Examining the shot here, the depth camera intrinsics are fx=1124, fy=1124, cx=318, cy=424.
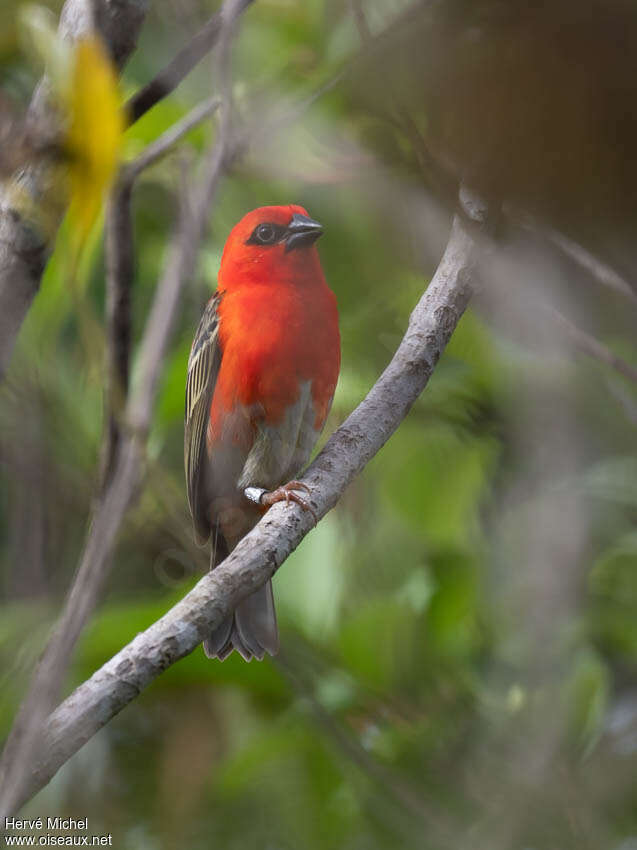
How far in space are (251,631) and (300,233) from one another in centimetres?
118

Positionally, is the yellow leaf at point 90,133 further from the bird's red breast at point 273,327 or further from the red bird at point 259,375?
the bird's red breast at point 273,327

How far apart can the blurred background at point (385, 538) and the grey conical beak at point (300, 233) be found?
0.16 m

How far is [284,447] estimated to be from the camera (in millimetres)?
3594

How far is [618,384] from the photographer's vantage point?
3695 millimetres

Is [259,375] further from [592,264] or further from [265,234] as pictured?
[592,264]

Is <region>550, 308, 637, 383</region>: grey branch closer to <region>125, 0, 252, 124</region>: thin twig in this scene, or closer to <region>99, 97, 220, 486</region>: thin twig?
<region>125, 0, 252, 124</region>: thin twig

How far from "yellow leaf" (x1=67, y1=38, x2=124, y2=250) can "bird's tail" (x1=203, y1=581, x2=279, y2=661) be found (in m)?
2.10

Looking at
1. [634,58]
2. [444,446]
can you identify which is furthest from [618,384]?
[634,58]

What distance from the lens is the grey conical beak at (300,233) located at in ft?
10.9

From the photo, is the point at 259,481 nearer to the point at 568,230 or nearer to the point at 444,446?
the point at 444,446

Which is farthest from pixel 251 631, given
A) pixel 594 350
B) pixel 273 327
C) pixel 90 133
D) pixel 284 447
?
pixel 90 133

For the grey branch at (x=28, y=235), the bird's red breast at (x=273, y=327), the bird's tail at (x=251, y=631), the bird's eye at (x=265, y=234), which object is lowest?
the bird's tail at (x=251, y=631)

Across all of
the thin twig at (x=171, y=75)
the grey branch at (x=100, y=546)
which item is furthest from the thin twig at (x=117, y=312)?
the thin twig at (x=171, y=75)

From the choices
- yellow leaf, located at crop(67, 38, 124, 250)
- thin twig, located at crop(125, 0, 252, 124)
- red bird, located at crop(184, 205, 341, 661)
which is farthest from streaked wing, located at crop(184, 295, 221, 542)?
yellow leaf, located at crop(67, 38, 124, 250)
